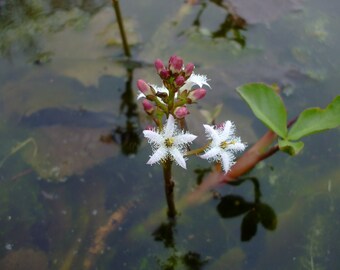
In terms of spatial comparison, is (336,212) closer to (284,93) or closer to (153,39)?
(284,93)

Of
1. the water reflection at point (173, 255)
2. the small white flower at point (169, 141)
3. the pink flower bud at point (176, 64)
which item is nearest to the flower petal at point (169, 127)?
the small white flower at point (169, 141)

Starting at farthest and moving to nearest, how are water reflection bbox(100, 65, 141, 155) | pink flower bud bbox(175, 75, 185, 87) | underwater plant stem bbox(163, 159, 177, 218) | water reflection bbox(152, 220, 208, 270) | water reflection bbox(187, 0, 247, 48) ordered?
1. water reflection bbox(187, 0, 247, 48)
2. water reflection bbox(100, 65, 141, 155)
3. water reflection bbox(152, 220, 208, 270)
4. underwater plant stem bbox(163, 159, 177, 218)
5. pink flower bud bbox(175, 75, 185, 87)

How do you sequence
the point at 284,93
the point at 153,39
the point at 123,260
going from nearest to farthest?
the point at 123,260
the point at 284,93
the point at 153,39

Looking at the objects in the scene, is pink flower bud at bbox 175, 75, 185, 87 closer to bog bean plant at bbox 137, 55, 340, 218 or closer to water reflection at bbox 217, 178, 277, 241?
bog bean plant at bbox 137, 55, 340, 218

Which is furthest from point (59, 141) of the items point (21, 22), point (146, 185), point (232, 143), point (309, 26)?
point (309, 26)

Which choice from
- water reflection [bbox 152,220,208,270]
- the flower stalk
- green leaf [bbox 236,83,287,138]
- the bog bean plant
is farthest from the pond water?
the flower stalk

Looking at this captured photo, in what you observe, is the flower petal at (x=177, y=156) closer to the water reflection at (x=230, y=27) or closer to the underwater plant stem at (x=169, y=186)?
the underwater plant stem at (x=169, y=186)

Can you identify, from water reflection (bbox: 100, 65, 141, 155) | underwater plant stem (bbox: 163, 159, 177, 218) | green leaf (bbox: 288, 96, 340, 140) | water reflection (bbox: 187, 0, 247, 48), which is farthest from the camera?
water reflection (bbox: 187, 0, 247, 48)
